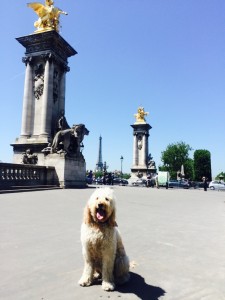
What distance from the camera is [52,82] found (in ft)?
83.9

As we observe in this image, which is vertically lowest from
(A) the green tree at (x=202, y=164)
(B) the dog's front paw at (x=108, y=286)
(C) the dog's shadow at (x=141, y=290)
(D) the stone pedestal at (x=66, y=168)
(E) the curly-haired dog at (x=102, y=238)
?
(C) the dog's shadow at (x=141, y=290)

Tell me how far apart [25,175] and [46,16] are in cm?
1563

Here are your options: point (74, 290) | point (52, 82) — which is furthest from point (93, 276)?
point (52, 82)

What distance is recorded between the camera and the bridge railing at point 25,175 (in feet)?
54.3

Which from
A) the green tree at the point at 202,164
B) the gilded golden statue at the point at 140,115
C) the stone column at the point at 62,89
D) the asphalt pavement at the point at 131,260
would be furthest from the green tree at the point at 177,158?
the asphalt pavement at the point at 131,260

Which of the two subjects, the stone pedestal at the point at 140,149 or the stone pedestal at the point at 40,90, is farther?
the stone pedestal at the point at 140,149

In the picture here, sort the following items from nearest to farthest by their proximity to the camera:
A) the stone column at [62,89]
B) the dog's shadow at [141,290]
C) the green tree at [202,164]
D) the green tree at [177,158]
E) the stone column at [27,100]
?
1. the dog's shadow at [141,290]
2. the stone column at [27,100]
3. the stone column at [62,89]
4. the green tree at [202,164]
5. the green tree at [177,158]

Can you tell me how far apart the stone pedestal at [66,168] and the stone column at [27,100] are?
493 centimetres

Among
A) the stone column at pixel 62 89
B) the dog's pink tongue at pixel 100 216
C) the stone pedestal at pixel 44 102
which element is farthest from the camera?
A: the stone column at pixel 62 89

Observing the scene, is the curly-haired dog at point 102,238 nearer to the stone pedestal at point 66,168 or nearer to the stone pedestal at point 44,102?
the stone pedestal at point 66,168

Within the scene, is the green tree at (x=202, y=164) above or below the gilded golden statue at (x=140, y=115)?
below

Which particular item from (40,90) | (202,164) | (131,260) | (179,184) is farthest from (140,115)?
(131,260)

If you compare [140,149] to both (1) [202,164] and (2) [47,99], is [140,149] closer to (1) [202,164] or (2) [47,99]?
(1) [202,164]

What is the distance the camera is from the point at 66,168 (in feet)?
70.3
